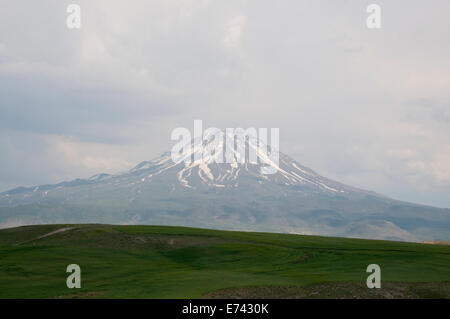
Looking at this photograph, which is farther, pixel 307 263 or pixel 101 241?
pixel 101 241

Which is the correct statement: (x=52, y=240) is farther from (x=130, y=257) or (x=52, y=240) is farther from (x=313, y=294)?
(x=313, y=294)

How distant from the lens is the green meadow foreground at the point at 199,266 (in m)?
45.1

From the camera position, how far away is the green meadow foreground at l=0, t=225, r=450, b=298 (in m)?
45.1

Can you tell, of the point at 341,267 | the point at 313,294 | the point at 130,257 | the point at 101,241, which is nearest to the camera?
the point at 313,294

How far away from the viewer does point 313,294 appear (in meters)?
43.4

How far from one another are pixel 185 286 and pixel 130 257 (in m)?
29.7

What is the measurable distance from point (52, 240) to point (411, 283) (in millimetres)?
62527

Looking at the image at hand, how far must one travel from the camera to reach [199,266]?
222 ft

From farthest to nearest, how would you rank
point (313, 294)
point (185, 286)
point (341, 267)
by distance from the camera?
point (341, 267), point (185, 286), point (313, 294)
